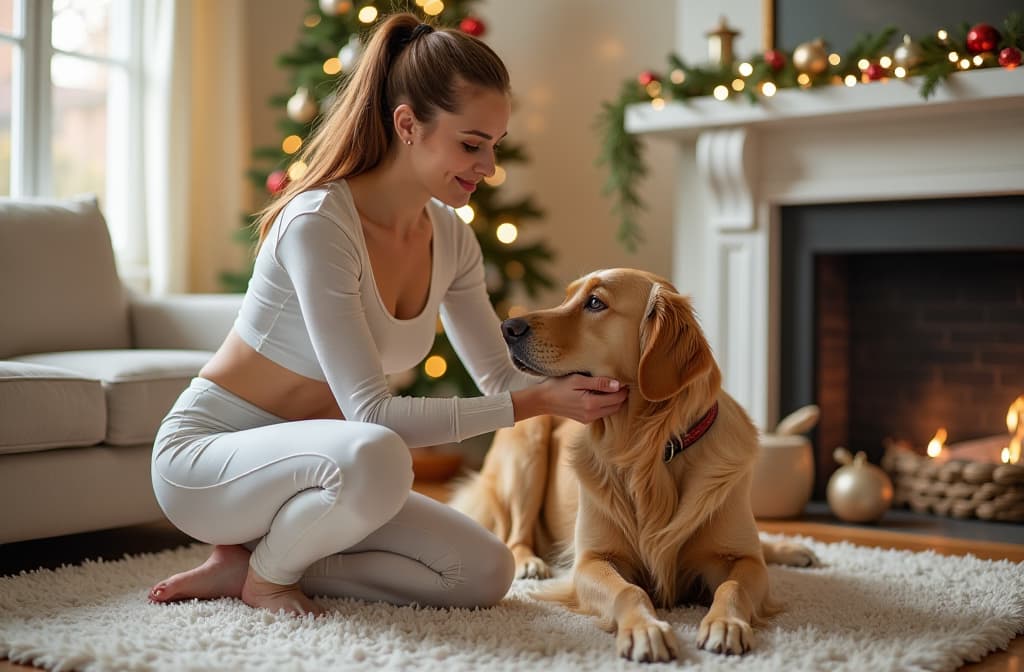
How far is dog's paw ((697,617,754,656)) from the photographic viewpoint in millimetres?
1650

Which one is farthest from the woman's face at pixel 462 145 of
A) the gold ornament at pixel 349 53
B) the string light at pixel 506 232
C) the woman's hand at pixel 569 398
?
the string light at pixel 506 232

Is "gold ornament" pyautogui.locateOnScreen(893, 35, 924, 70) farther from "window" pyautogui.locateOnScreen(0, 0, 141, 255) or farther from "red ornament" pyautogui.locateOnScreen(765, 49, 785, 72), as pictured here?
"window" pyautogui.locateOnScreen(0, 0, 141, 255)

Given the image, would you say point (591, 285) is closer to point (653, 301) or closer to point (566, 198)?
point (653, 301)

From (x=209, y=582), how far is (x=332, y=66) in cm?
250

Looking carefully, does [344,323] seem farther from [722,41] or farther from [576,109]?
[576,109]

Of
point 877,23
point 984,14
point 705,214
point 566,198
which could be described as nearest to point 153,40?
point 566,198

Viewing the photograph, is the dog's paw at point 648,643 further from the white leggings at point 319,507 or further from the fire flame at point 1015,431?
the fire flame at point 1015,431

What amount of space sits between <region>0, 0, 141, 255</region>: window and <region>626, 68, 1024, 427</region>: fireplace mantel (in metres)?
2.11

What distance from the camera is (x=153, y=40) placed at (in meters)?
4.24

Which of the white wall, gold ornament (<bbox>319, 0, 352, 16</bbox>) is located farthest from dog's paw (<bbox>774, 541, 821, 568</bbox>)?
gold ornament (<bbox>319, 0, 352, 16</bbox>)

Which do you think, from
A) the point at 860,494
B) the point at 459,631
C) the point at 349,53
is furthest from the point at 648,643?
the point at 349,53

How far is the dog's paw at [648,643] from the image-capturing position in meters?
1.61

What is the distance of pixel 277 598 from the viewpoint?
6.22ft

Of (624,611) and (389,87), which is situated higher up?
(389,87)
